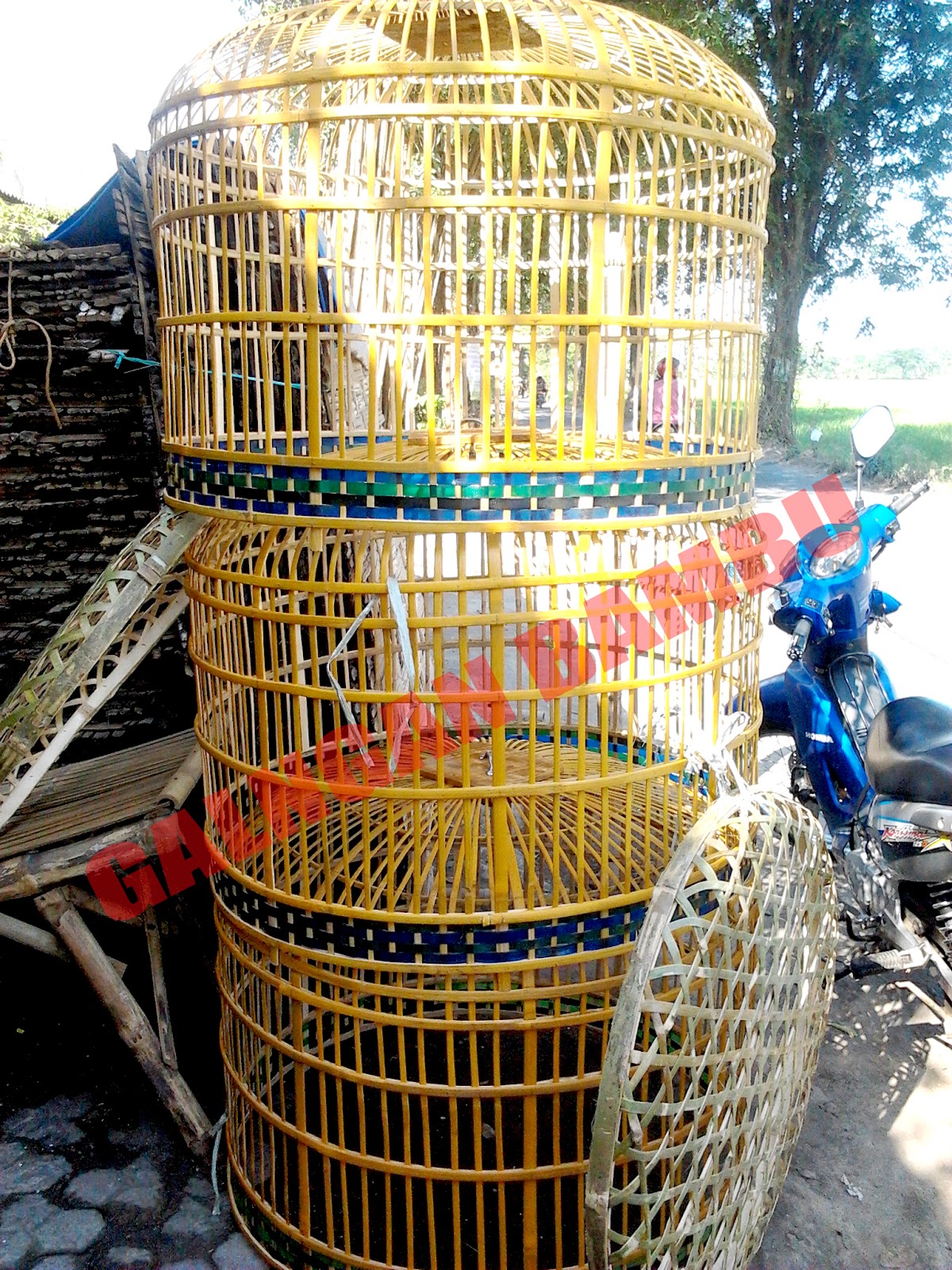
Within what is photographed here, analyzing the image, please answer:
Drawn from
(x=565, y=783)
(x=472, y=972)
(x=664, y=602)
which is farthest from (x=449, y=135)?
(x=472, y=972)

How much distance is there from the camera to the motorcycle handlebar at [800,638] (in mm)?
3816

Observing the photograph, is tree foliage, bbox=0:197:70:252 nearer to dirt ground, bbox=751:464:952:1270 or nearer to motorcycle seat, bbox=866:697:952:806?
motorcycle seat, bbox=866:697:952:806

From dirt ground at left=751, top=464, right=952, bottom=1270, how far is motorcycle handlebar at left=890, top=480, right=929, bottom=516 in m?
1.83

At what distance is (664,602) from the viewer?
247 centimetres

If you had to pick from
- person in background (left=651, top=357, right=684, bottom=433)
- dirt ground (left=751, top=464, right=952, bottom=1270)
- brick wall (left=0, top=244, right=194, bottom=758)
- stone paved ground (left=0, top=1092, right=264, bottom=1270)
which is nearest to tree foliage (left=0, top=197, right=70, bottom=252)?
person in background (left=651, top=357, right=684, bottom=433)

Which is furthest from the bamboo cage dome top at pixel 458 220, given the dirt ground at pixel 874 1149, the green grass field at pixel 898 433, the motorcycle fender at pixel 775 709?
the dirt ground at pixel 874 1149

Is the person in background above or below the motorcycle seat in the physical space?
above

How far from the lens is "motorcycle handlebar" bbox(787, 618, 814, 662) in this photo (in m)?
3.82

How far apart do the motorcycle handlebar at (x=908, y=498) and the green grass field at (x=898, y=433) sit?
0.37 meters

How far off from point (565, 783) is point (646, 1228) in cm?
92

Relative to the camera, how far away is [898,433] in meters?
19.6

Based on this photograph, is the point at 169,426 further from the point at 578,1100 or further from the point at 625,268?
the point at 578,1100

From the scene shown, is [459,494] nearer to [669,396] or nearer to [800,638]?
[669,396]

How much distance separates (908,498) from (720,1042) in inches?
94.1
